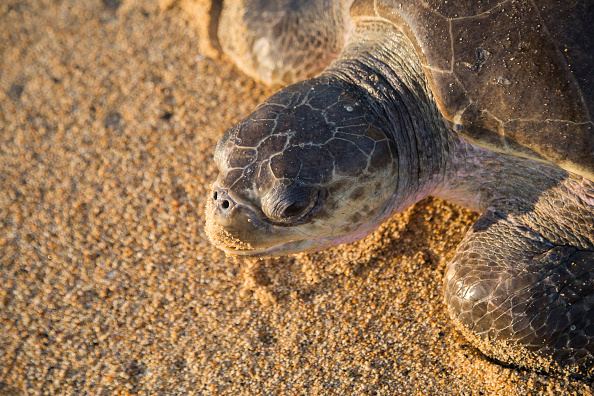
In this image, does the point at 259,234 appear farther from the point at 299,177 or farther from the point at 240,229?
the point at 299,177

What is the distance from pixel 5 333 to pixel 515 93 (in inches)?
92.1

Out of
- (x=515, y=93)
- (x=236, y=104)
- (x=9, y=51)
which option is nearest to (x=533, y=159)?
(x=515, y=93)

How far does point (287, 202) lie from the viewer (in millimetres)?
1512

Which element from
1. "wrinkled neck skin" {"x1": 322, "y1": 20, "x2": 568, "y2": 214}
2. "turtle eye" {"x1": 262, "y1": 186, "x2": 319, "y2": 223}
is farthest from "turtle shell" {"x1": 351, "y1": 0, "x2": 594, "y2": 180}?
"turtle eye" {"x1": 262, "y1": 186, "x2": 319, "y2": 223}

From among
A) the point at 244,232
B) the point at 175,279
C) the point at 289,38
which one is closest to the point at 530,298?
the point at 244,232

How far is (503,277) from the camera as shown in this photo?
1609 mm

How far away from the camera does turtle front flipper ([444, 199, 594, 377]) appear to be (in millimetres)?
1565

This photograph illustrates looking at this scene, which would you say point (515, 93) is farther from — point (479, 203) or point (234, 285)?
point (234, 285)

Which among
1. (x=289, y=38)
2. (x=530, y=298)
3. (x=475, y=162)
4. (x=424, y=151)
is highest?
(x=289, y=38)

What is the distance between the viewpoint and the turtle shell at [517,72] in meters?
1.54

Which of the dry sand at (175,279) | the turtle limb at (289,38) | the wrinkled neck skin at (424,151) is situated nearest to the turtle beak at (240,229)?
the dry sand at (175,279)

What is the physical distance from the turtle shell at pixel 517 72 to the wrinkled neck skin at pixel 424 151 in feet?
0.49

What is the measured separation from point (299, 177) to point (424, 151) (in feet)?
2.12

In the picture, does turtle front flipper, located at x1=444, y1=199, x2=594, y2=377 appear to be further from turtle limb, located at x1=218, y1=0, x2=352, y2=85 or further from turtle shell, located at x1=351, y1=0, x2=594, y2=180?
turtle limb, located at x1=218, y1=0, x2=352, y2=85
